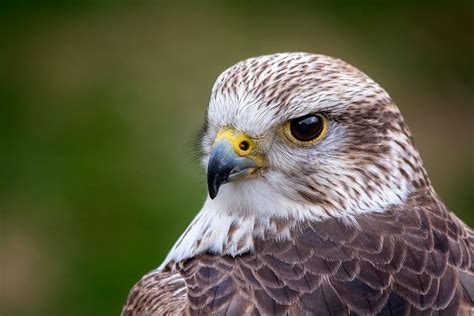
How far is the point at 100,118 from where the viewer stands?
34.7ft

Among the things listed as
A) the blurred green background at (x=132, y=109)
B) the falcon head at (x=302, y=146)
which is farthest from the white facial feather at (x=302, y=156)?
the blurred green background at (x=132, y=109)

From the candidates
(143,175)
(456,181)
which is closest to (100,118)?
(143,175)

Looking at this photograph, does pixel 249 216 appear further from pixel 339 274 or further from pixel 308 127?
pixel 339 274

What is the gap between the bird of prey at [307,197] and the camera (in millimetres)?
4559

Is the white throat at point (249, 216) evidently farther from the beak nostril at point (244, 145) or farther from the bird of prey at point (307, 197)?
the beak nostril at point (244, 145)

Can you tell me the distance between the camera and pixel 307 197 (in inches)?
193

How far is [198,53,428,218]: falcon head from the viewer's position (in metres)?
4.86

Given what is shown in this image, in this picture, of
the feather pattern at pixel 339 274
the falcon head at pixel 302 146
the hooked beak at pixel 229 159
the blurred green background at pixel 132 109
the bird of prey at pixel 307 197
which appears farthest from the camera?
the blurred green background at pixel 132 109

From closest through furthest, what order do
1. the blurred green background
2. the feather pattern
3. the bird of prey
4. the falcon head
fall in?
1. the feather pattern
2. the bird of prey
3. the falcon head
4. the blurred green background

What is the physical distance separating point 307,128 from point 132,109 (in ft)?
20.1

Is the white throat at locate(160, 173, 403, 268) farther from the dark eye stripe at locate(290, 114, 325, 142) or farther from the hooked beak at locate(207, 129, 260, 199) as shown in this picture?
the dark eye stripe at locate(290, 114, 325, 142)

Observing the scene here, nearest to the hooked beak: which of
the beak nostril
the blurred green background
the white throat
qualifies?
the beak nostril

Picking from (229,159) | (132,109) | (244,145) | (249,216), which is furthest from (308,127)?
(132,109)

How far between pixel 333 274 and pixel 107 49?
8.12 meters
